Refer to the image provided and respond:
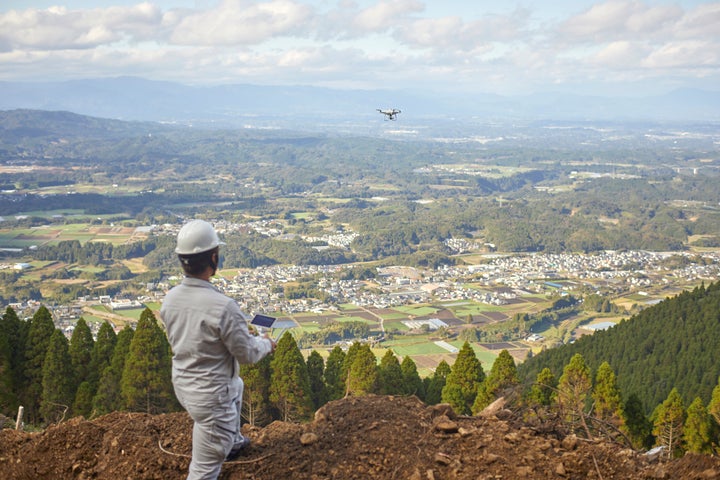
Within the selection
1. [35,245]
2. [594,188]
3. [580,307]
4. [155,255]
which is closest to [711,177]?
[594,188]

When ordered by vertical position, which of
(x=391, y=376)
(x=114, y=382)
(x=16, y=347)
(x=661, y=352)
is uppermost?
(x=16, y=347)

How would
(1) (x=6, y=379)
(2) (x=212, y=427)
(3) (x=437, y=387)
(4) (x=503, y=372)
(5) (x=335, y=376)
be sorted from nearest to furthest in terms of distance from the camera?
(2) (x=212, y=427) < (4) (x=503, y=372) < (1) (x=6, y=379) < (3) (x=437, y=387) < (5) (x=335, y=376)

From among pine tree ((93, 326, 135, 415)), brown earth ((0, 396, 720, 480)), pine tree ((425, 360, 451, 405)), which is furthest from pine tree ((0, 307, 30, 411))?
brown earth ((0, 396, 720, 480))

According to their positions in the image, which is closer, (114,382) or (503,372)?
(503,372)

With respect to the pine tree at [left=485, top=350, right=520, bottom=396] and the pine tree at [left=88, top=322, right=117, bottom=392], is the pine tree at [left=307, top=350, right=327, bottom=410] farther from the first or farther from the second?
the pine tree at [left=88, top=322, right=117, bottom=392]

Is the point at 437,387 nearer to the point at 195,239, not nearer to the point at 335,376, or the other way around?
the point at 335,376

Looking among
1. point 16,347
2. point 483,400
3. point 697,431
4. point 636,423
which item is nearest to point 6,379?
point 16,347

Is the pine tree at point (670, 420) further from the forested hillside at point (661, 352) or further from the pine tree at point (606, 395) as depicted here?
the forested hillside at point (661, 352)
